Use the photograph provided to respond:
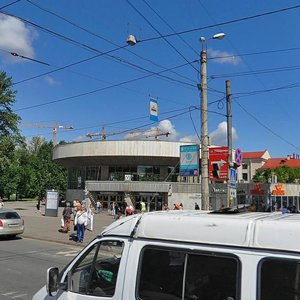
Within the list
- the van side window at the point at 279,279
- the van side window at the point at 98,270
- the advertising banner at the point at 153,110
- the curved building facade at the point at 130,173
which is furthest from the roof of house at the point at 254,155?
the van side window at the point at 279,279

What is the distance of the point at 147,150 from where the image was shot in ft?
176

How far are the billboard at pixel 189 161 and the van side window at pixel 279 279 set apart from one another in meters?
18.7

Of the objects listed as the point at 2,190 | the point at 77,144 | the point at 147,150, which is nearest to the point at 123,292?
the point at 147,150

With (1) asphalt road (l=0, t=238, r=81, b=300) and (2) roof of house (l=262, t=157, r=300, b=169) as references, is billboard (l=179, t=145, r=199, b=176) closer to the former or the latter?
(1) asphalt road (l=0, t=238, r=81, b=300)

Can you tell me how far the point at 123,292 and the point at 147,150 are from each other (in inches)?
1968

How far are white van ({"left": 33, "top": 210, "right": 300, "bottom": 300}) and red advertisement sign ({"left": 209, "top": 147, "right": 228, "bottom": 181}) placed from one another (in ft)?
48.9

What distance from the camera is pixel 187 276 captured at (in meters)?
3.30

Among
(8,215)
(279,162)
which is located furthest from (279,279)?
(279,162)

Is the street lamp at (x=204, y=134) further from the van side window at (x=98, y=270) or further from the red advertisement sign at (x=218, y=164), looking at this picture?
the van side window at (x=98, y=270)

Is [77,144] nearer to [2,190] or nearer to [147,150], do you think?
[147,150]

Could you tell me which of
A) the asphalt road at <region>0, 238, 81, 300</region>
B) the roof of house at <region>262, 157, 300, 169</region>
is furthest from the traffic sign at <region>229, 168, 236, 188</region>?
the roof of house at <region>262, 157, 300, 169</region>

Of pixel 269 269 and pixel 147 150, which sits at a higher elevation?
pixel 147 150

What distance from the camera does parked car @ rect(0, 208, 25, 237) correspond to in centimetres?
1886

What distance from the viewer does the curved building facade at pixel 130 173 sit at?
49844 millimetres
